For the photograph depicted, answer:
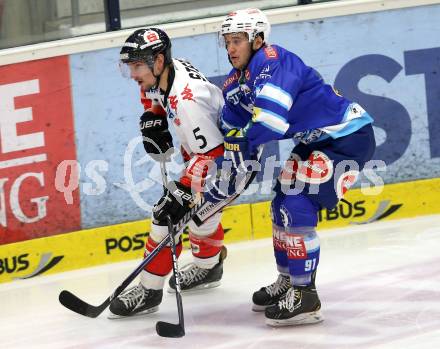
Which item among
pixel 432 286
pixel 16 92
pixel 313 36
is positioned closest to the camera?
pixel 432 286

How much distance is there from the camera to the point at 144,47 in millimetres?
4293

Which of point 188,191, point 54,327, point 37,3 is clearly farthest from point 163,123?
point 37,3

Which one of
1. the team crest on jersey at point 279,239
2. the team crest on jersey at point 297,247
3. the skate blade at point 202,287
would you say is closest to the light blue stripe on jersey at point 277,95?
the team crest on jersey at point 297,247

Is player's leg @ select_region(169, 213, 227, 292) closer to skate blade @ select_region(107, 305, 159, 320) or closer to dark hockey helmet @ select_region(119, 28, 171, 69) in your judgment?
skate blade @ select_region(107, 305, 159, 320)

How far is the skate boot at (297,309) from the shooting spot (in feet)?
13.7

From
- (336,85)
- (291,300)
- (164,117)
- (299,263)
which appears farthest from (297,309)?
(336,85)

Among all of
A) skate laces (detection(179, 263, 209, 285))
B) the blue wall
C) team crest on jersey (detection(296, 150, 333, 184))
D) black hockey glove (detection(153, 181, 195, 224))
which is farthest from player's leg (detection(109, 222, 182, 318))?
the blue wall

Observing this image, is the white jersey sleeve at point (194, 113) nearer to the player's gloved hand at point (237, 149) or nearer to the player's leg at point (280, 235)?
the player's gloved hand at point (237, 149)

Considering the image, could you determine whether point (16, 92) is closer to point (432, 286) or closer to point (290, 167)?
point (290, 167)

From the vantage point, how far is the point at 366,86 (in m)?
5.95

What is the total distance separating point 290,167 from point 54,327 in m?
1.23

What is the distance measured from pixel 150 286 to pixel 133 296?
86mm

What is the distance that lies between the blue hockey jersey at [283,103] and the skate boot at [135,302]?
2.59ft

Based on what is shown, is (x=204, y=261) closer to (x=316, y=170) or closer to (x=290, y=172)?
(x=290, y=172)
